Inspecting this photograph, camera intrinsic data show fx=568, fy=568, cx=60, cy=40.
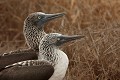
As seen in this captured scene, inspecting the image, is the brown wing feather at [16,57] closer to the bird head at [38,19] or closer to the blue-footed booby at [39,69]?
the blue-footed booby at [39,69]

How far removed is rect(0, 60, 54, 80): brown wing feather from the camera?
21.9ft

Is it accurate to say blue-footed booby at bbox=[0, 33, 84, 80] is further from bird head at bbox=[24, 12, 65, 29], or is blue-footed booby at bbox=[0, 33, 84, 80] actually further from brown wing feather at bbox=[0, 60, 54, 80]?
bird head at bbox=[24, 12, 65, 29]

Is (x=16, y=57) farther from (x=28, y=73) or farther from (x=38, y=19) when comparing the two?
(x=38, y=19)

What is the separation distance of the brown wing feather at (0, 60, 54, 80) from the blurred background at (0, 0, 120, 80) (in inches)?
49.3

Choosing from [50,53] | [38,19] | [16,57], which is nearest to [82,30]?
[38,19]

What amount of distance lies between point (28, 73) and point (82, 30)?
2.57 meters

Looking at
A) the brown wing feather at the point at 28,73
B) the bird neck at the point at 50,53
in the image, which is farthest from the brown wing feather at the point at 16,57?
the brown wing feather at the point at 28,73

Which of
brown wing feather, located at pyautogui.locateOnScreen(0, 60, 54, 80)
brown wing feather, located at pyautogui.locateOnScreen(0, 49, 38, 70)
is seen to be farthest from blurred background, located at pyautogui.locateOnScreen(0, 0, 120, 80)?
brown wing feather, located at pyautogui.locateOnScreen(0, 60, 54, 80)

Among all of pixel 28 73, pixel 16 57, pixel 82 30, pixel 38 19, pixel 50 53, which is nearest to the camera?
pixel 28 73

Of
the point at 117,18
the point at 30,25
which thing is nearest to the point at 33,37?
the point at 30,25

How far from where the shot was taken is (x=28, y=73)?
667 centimetres

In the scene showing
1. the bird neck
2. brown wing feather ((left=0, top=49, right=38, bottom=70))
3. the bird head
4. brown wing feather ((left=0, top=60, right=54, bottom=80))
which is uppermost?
the bird head

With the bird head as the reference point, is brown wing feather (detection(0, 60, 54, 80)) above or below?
below

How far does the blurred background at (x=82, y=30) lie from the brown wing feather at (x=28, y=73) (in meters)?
1.25
